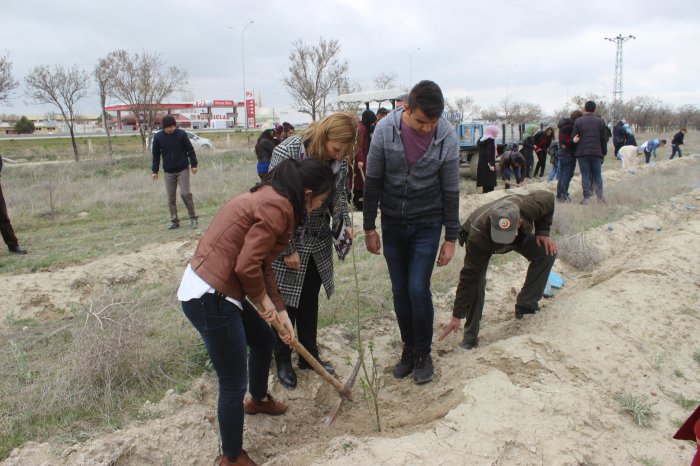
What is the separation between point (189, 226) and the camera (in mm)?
8492

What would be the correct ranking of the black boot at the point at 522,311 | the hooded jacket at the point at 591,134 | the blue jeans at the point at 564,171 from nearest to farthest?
the black boot at the point at 522,311, the hooded jacket at the point at 591,134, the blue jeans at the point at 564,171

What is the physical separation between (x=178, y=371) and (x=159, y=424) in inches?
24.4

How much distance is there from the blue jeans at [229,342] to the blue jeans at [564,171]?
26.7 feet

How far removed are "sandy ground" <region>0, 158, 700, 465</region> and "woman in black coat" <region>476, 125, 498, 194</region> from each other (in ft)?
16.9

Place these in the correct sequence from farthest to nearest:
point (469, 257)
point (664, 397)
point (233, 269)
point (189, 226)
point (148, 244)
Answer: point (189, 226) → point (148, 244) → point (469, 257) → point (664, 397) → point (233, 269)

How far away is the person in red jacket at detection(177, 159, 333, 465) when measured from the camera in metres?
2.15

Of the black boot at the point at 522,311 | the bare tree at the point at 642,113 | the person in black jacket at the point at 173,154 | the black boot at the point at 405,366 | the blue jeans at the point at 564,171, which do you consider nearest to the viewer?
the black boot at the point at 405,366

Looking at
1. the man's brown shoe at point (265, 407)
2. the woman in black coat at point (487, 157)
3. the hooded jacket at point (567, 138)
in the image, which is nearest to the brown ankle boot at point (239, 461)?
the man's brown shoe at point (265, 407)

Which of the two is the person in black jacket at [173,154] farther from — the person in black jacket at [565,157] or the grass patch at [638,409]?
the grass patch at [638,409]

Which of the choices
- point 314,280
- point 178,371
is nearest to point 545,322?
point 314,280

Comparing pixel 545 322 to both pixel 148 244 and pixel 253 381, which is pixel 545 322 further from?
pixel 148 244

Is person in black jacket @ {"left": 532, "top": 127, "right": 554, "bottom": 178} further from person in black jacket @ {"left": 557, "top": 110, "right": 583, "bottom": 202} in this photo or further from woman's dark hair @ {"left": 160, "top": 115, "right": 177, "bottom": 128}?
woman's dark hair @ {"left": 160, "top": 115, "right": 177, "bottom": 128}

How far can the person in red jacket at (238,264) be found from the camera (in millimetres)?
2148

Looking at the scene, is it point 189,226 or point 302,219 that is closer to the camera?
point 302,219
